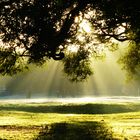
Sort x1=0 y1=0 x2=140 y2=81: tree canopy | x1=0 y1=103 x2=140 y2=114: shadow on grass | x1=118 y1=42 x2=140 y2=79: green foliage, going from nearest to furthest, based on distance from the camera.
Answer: x1=0 y1=0 x2=140 y2=81: tree canopy
x1=118 y1=42 x2=140 y2=79: green foliage
x1=0 y1=103 x2=140 y2=114: shadow on grass

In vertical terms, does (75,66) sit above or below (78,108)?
above

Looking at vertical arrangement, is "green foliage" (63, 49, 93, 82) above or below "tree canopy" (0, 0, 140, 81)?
below

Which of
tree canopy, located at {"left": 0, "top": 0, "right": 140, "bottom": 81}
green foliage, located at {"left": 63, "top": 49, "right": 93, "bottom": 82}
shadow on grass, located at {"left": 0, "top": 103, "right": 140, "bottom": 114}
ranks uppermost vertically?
tree canopy, located at {"left": 0, "top": 0, "right": 140, "bottom": 81}

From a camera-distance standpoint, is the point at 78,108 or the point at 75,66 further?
the point at 78,108

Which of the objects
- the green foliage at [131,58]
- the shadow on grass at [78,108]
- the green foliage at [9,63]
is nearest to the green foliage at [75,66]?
the green foliage at [9,63]

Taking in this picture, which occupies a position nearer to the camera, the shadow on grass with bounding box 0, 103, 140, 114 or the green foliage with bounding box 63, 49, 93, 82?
the green foliage with bounding box 63, 49, 93, 82

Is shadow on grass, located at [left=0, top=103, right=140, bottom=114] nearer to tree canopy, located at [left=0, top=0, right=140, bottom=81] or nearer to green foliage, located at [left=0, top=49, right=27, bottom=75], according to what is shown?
green foliage, located at [left=0, top=49, right=27, bottom=75]

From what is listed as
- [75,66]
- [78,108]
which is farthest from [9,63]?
[78,108]

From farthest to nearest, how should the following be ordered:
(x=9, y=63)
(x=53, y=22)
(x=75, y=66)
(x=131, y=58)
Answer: (x=131, y=58), (x=75, y=66), (x=9, y=63), (x=53, y=22)

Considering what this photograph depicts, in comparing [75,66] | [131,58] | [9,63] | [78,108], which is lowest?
[78,108]

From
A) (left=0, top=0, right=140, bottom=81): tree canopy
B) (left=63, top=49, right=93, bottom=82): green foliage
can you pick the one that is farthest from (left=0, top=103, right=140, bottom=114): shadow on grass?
(left=0, top=0, right=140, bottom=81): tree canopy

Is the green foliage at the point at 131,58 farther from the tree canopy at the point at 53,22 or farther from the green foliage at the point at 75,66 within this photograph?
the tree canopy at the point at 53,22

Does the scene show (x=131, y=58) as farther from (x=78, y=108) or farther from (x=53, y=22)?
(x=78, y=108)

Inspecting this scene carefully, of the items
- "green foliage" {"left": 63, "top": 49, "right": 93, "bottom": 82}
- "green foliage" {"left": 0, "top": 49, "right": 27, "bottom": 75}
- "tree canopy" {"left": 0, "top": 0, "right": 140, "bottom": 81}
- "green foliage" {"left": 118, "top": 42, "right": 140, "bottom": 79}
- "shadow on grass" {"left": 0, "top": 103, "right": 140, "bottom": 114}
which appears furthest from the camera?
"shadow on grass" {"left": 0, "top": 103, "right": 140, "bottom": 114}
